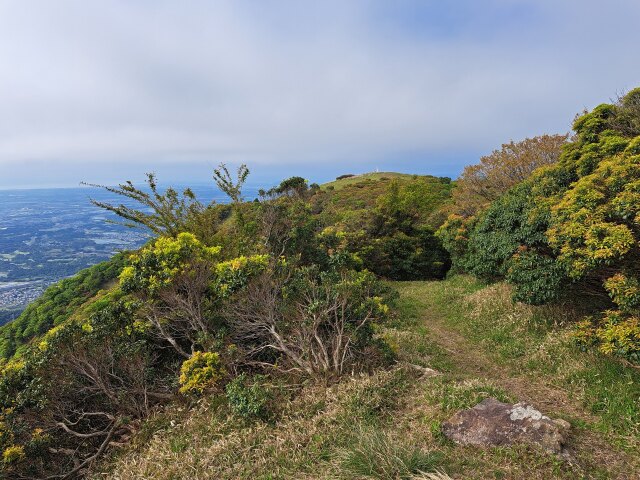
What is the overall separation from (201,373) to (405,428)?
4498 mm

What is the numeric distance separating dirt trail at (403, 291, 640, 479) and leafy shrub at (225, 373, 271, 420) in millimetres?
4317

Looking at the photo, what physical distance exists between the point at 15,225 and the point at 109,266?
149 metres

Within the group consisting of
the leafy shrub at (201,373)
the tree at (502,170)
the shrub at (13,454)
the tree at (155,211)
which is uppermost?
the tree at (502,170)

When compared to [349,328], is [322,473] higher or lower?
lower

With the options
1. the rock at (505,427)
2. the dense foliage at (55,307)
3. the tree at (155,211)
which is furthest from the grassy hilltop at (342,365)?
the dense foliage at (55,307)

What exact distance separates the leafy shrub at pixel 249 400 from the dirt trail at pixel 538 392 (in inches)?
170

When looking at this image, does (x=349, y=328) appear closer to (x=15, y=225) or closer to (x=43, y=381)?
(x=43, y=381)

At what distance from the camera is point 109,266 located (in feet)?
139

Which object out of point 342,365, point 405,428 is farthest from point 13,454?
point 405,428

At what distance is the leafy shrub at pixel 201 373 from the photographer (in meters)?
7.58

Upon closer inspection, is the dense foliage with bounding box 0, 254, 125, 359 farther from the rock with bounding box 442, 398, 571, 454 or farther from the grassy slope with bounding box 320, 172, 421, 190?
the grassy slope with bounding box 320, 172, 421, 190

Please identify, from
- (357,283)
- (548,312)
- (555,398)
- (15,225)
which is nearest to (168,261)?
(357,283)

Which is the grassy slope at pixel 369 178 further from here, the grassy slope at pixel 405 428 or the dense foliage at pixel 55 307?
the grassy slope at pixel 405 428

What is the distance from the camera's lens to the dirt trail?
15.4 ft
